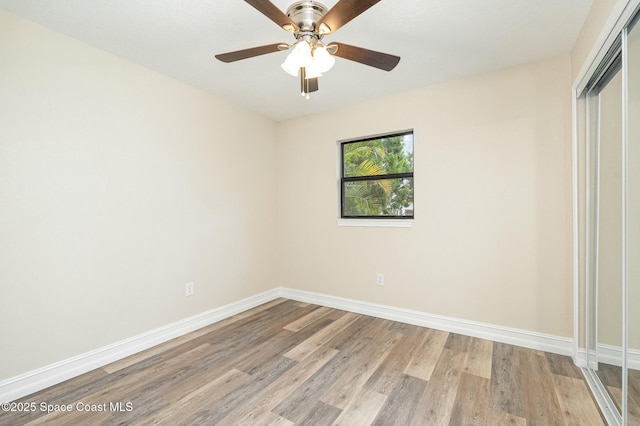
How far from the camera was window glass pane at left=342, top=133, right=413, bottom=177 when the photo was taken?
3139 mm

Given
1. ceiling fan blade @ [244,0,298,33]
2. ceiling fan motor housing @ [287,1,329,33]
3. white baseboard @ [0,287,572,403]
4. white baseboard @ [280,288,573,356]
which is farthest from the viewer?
white baseboard @ [280,288,573,356]

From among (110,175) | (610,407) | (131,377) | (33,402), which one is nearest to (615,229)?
(610,407)

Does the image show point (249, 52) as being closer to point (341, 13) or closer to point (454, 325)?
point (341, 13)

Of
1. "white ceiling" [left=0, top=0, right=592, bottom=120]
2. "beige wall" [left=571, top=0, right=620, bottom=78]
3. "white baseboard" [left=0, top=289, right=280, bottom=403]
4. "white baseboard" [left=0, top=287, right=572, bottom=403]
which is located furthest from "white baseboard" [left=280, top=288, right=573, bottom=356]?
"white ceiling" [left=0, top=0, right=592, bottom=120]

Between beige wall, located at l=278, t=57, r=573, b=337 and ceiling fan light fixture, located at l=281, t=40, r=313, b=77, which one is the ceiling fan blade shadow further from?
beige wall, located at l=278, t=57, r=573, b=337

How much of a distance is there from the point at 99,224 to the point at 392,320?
2.83 metres

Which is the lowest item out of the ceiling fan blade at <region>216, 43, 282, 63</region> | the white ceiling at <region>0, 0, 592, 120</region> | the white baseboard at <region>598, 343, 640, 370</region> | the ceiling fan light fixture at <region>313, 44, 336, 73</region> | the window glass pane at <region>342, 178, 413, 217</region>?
the white baseboard at <region>598, 343, 640, 370</region>

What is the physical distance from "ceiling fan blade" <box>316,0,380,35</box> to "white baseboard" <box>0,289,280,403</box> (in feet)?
8.93

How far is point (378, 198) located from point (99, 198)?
2613 mm

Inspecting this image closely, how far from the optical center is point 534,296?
2.44 meters

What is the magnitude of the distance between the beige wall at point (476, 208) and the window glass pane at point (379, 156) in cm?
15

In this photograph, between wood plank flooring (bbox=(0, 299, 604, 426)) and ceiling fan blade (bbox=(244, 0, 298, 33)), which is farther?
wood plank flooring (bbox=(0, 299, 604, 426))

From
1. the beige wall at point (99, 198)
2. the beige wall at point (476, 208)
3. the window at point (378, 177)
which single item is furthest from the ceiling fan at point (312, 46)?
the window at point (378, 177)

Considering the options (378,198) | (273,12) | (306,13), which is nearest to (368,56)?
(306,13)
